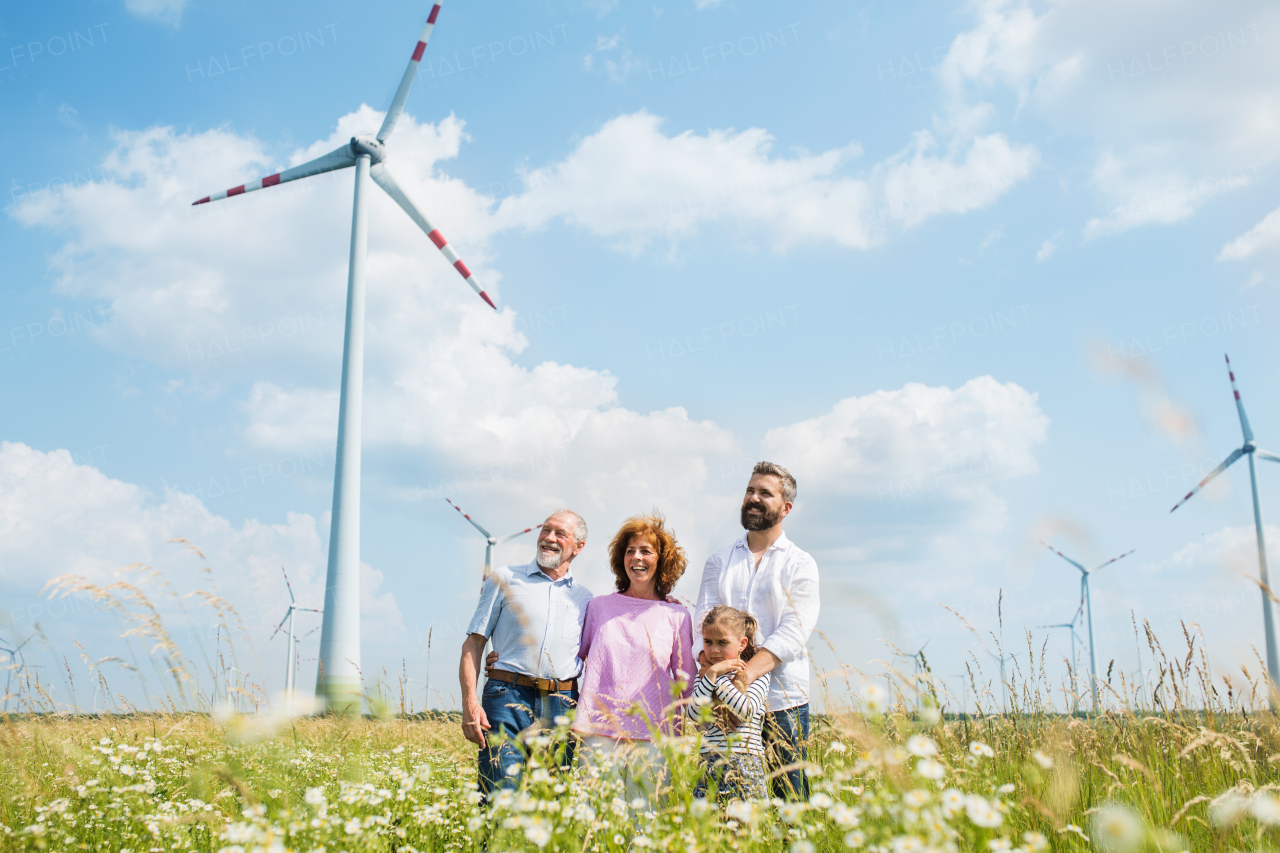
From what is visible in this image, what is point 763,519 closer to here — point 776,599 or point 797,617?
point 776,599

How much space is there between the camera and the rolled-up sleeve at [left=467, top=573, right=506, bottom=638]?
561 centimetres

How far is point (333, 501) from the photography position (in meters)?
22.8

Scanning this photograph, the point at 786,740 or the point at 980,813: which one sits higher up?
the point at 980,813

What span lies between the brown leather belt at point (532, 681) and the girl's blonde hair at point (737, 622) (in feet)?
3.67

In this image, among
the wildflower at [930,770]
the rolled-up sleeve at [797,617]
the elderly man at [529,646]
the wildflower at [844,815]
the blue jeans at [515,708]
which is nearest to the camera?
the wildflower at [930,770]

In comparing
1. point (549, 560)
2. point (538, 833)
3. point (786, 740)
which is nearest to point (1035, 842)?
point (538, 833)

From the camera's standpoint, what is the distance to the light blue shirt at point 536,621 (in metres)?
5.34

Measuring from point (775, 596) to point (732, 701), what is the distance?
95cm

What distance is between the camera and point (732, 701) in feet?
14.5

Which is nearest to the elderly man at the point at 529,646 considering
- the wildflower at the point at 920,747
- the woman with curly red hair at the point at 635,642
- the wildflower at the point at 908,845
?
the woman with curly red hair at the point at 635,642

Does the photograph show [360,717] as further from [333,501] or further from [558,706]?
[333,501]

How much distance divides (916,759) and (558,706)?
9.72ft

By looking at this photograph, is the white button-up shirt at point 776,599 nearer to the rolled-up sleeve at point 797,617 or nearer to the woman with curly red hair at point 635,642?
the rolled-up sleeve at point 797,617

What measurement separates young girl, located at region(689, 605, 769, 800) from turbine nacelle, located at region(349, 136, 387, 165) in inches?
1014
